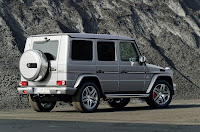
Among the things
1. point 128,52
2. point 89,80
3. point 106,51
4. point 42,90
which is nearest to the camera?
point 42,90

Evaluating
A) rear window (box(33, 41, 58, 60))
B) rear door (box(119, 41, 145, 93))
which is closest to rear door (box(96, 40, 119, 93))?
rear door (box(119, 41, 145, 93))

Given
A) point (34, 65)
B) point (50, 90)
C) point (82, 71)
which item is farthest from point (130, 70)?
point (34, 65)

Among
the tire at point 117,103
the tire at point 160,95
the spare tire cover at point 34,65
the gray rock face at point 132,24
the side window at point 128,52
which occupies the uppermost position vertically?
the gray rock face at point 132,24

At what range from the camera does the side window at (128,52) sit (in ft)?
50.4

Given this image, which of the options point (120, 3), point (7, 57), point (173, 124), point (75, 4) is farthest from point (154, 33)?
point (173, 124)

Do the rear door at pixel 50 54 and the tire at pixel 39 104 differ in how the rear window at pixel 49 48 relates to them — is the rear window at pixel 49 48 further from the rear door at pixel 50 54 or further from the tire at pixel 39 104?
the tire at pixel 39 104

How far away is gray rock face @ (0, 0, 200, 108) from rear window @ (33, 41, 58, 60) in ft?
43.6

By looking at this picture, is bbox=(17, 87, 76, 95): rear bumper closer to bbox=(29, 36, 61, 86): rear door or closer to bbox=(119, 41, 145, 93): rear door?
bbox=(29, 36, 61, 86): rear door

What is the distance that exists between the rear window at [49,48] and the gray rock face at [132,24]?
13304 mm

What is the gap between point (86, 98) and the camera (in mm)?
14156

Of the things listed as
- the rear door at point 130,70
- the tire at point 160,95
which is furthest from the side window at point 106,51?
the tire at point 160,95

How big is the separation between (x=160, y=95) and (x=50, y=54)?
422 centimetres

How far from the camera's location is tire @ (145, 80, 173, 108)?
16.1 meters

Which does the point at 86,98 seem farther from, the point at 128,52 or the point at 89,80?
the point at 128,52
